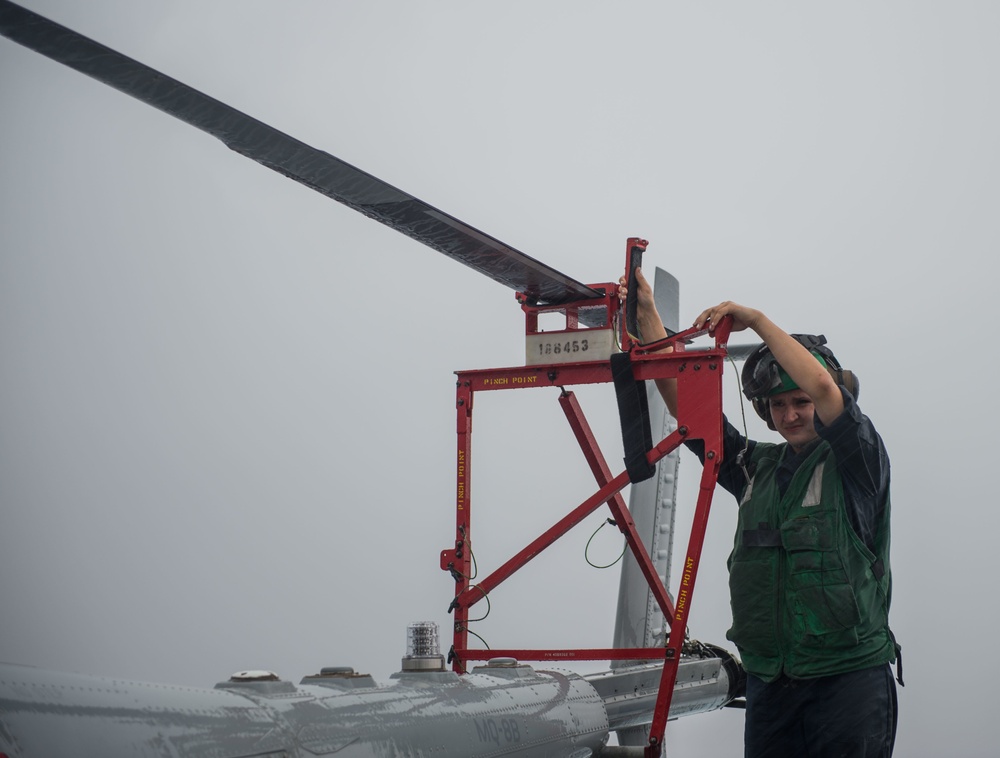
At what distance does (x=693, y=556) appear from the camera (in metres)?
4.03

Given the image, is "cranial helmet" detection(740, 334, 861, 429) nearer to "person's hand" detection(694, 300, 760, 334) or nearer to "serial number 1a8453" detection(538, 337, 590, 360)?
"person's hand" detection(694, 300, 760, 334)

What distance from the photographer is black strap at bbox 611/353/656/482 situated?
13.6 ft

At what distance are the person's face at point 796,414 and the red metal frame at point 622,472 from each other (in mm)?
207

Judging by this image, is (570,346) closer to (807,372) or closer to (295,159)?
(807,372)

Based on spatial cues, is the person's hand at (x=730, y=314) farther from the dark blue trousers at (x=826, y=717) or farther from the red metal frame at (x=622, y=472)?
the dark blue trousers at (x=826, y=717)

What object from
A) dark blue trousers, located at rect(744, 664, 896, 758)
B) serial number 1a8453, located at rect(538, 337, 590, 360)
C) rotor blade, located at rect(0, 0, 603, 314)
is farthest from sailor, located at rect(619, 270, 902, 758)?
rotor blade, located at rect(0, 0, 603, 314)

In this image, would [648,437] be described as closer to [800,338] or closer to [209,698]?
[800,338]

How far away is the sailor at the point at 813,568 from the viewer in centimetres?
357

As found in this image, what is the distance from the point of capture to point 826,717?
3.65m

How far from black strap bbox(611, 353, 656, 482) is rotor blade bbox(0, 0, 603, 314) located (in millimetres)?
389

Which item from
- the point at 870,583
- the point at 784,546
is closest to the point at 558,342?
the point at 784,546

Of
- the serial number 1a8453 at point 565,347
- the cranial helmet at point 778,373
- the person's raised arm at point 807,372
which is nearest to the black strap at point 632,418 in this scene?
the serial number 1a8453 at point 565,347

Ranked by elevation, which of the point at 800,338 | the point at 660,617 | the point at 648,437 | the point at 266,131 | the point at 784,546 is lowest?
the point at 660,617

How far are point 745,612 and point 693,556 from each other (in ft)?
0.91
